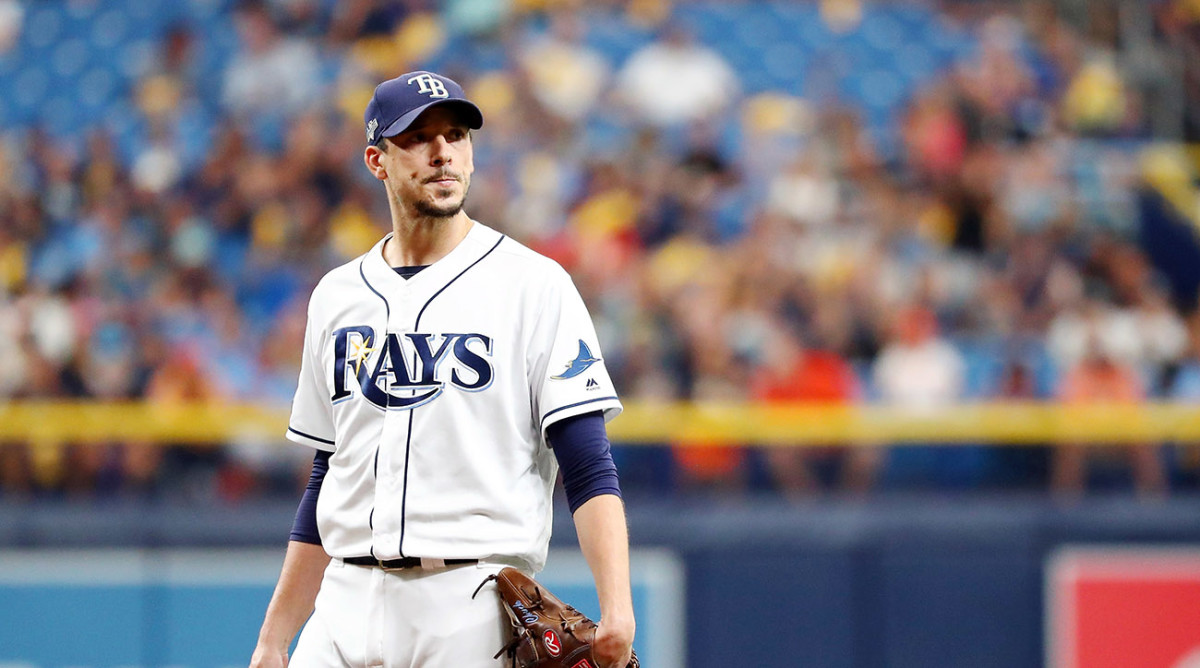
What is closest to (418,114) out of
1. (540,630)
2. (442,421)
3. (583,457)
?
(442,421)

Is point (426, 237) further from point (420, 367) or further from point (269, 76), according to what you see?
point (269, 76)

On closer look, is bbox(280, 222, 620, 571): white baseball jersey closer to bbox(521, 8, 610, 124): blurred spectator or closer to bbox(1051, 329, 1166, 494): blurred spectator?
bbox(1051, 329, 1166, 494): blurred spectator

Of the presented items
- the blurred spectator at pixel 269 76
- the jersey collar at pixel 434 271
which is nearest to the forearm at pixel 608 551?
the jersey collar at pixel 434 271

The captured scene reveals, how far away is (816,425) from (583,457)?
3.79 meters

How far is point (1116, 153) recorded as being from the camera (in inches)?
389

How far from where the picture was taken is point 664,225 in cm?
898

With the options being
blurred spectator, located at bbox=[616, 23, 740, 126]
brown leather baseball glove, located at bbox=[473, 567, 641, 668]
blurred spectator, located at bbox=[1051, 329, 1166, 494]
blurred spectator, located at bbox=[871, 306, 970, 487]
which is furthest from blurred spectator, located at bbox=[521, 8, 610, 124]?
brown leather baseball glove, located at bbox=[473, 567, 641, 668]

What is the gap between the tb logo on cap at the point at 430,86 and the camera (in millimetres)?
2949

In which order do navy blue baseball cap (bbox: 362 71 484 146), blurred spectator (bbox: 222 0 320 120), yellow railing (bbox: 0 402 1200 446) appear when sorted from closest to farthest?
navy blue baseball cap (bbox: 362 71 484 146) < yellow railing (bbox: 0 402 1200 446) < blurred spectator (bbox: 222 0 320 120)

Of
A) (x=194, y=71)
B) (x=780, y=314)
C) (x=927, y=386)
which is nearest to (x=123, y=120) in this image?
(x=194, y=71)

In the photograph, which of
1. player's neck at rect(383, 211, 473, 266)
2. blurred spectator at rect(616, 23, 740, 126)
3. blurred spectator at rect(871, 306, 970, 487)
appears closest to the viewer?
player's neck at rect(383, 211, 473, 266)

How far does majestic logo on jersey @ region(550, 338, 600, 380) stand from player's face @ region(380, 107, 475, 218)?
376 mm

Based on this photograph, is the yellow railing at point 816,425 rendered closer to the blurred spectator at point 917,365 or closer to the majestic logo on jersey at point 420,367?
the blurred spectator at point 917,365

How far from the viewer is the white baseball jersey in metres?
2.89
